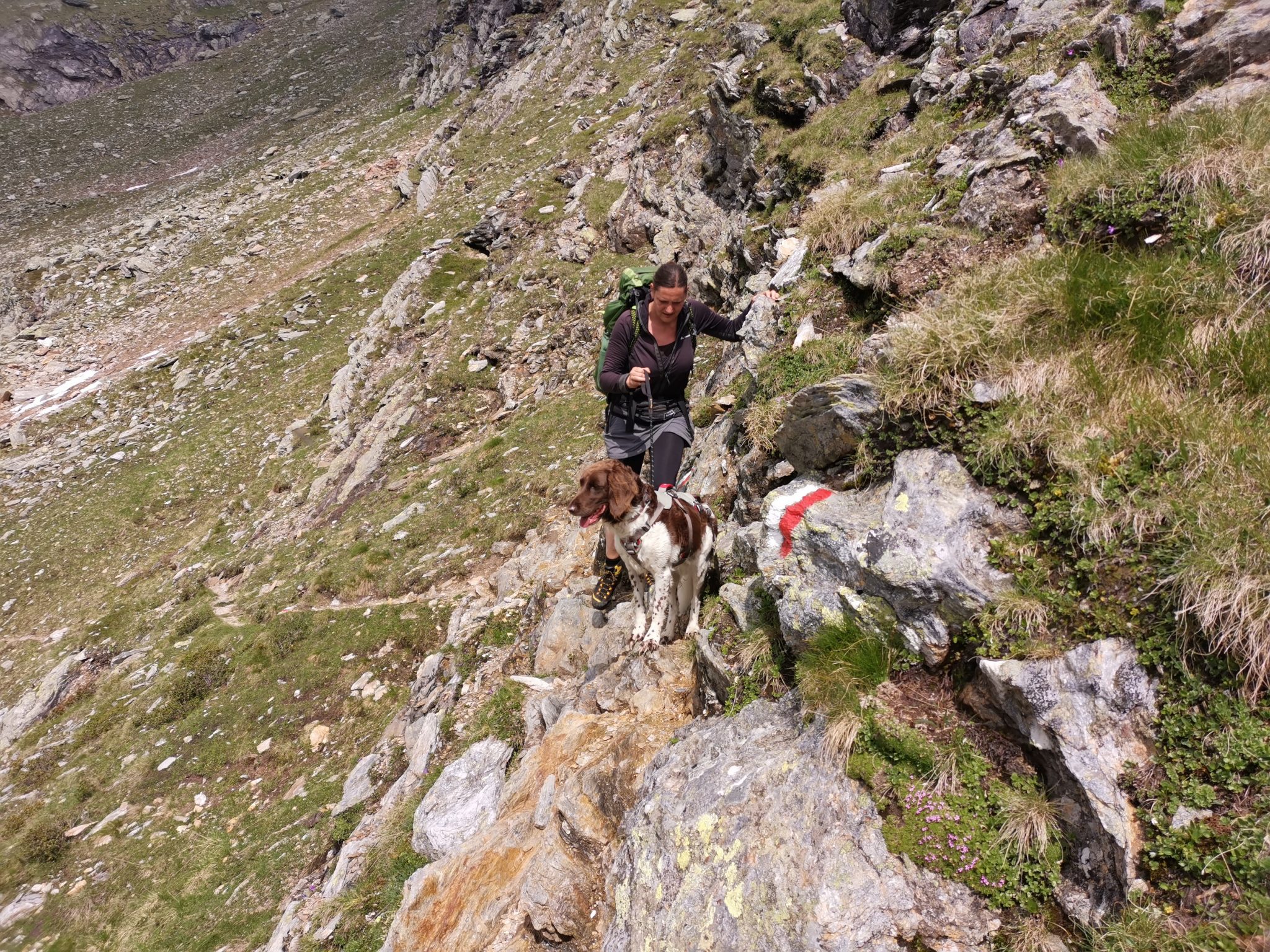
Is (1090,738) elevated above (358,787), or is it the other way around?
(1090,738)

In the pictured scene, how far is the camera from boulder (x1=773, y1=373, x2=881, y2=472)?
4570 millimetres

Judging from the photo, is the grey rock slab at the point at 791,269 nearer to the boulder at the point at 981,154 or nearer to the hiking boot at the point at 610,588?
the boulder at the point at 981,154

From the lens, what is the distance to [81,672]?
15.4 metres

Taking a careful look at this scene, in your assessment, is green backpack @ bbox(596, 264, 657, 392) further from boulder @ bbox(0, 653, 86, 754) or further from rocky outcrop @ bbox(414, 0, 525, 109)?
rocky outcrop @ bbox(414, 0, 525, 109)

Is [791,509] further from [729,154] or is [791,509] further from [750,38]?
[750,38]

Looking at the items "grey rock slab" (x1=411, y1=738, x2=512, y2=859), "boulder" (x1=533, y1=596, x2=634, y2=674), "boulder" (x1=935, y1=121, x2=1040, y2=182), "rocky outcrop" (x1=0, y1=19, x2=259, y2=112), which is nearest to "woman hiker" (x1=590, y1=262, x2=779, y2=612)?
"boulder" (x1=533, y1=596, x2=634, y2=674)

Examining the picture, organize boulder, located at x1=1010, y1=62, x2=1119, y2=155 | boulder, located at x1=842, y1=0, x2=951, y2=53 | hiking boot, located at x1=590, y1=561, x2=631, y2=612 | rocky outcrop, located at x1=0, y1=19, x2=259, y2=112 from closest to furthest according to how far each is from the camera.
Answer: boulder, located at x1=1010, y1=62, x2=1119, y2=155, hiking boot, located at x1=590, y1=561, x2=631, y2=612, boulder, located at x1=842, y1=0, x2=951, y2=53, rocky outcrop, located at x1=0, y1=19, x2=259, y2=112

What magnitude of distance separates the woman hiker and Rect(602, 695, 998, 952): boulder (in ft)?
9.14

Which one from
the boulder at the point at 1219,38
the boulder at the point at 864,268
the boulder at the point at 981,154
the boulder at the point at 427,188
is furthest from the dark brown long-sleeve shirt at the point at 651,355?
the boulder at the point at 427,188

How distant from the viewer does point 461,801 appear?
6.28m

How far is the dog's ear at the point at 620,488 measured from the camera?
553 cm

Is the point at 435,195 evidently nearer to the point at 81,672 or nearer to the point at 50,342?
the point at 50,342

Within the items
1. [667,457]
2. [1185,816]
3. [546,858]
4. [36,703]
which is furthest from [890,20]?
[36,703]

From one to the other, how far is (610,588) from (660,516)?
2.10 metres
